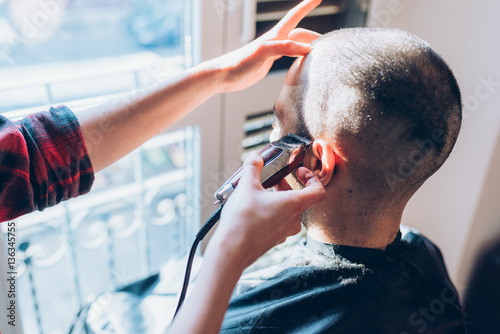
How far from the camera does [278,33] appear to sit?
4.06 ft

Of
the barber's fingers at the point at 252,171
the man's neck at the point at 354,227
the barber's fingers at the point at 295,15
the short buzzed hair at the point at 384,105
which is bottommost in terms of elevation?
the man's neck at the point at 354,227

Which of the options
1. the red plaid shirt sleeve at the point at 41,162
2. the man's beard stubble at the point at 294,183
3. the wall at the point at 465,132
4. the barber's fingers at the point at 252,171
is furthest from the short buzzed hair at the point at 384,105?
the wall at the point at 465,132

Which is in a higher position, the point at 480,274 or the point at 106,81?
the point at 106,81

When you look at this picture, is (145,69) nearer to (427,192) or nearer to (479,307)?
(427,192)

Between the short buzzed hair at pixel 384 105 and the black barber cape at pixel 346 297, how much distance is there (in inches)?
8.2

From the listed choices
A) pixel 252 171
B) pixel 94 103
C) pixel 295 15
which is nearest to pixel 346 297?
pixel 252 171

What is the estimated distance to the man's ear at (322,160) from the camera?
101cm

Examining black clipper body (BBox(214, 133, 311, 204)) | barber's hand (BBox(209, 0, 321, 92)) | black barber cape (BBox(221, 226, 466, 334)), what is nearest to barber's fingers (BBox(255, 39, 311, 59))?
barber's hand (BBox(209, 0, 321, 92))

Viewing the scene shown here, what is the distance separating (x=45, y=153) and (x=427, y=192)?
1641mm

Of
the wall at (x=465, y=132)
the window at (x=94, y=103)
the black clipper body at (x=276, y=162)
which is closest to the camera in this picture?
the black clipper body at (x=276, y=162)

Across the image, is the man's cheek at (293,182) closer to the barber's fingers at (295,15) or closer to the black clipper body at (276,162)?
the black clipper body at (276,162)

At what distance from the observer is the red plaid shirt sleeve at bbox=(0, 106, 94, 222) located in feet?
3.10

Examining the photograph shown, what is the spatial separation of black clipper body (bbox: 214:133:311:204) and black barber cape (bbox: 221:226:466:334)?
282mm

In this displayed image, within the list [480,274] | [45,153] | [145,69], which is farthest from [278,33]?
[480,274]
